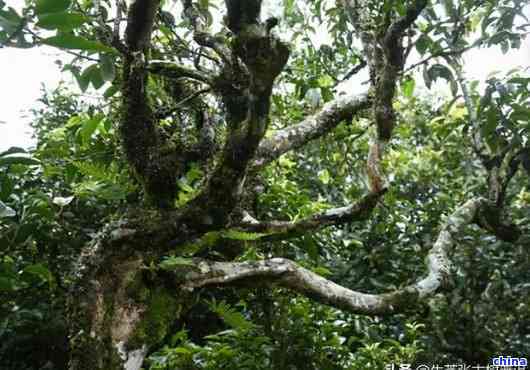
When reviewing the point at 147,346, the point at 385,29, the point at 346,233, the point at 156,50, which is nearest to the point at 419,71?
the point at 385,29

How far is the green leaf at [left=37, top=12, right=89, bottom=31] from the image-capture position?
1355 mm

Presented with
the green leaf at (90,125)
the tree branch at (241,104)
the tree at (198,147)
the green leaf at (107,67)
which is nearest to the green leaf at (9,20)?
the tree at (198,147)

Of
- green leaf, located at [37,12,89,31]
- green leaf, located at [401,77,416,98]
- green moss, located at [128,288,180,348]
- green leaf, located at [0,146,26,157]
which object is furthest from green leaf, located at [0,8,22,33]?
green leaf, located at [401,77,416,98]

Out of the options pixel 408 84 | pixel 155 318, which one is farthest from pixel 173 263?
pixel 408 84

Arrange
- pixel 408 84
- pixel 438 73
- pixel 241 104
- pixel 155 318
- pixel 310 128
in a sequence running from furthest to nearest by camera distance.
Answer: pixel 408 84 < pixel 438 73 < pixel 310 128 < pixel 241 104 < pixel 155 318

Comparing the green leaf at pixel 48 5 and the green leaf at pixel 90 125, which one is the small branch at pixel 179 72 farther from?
the green leaf at pixel 48 5

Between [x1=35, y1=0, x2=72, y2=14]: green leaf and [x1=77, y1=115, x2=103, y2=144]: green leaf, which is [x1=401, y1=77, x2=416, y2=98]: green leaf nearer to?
[x1=77, y1=115, x2=103, y2=144]: green leaf

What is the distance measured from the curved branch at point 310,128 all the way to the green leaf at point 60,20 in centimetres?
93

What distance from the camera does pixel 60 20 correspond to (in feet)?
4.48

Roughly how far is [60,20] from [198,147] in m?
0.88

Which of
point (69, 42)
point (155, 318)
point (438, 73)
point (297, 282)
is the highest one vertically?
point (438, 73)

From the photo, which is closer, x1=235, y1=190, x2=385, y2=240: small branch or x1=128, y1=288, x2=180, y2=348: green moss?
x1=128, y1=288, x2=180, y2=348: green moss

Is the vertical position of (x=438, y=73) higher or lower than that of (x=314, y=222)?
higher

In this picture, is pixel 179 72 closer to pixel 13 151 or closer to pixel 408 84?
pixel 13 151
